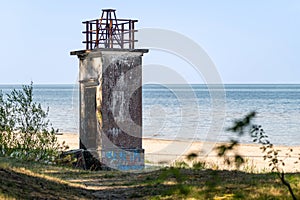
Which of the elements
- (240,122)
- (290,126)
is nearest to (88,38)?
(240,122)

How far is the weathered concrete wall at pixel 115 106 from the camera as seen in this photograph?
1961 cm

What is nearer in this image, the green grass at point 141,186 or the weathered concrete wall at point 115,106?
the green grass at point 141,186

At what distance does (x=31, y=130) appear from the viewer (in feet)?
60.0

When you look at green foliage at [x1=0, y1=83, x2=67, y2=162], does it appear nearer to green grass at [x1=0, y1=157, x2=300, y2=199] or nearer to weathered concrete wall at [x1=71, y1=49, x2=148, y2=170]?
weathered concrete wall at [x1=71, y1=49, x2=148, y2=170]

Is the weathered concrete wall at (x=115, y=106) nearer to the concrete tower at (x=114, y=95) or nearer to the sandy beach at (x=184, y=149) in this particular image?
Result: the concrete tower at (x=114, y=95)

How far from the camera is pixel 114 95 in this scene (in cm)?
1972

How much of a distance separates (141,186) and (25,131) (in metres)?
6.13

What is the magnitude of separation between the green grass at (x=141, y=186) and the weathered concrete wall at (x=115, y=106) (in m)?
4.30

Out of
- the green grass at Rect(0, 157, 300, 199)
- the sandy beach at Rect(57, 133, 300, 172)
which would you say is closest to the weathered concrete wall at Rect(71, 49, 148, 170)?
the green grass at Rect(0, 157, 300, 199)

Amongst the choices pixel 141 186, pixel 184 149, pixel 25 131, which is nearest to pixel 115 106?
pixel 25 131

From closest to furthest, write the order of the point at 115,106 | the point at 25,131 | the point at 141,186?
the point at 141,186
the point at 25,131
the point at 115,106

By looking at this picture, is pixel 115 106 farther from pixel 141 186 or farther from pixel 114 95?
pixel 141 186

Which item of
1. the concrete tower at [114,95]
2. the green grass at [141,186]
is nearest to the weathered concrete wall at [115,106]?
the concrete tower at [114,95]

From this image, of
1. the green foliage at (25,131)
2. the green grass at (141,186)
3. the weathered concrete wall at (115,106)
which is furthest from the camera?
the weathered concrete wall at (115,106)
